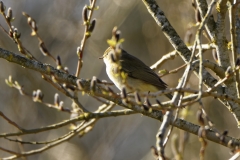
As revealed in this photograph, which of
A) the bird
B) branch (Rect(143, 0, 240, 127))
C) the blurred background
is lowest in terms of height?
branch (Rect(143, 0, 240, 127))

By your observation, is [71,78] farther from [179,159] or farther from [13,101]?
[13,101]

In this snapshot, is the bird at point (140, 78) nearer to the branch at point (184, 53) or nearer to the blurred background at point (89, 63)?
the branch at point (184, 53)

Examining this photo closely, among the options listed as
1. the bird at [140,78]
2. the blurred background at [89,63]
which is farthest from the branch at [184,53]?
the blurred background at [89,63]

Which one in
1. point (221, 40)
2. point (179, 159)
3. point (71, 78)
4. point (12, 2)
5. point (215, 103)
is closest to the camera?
point (179, 159)

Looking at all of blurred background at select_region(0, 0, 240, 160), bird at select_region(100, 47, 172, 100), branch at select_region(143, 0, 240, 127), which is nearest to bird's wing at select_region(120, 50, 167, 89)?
bird at select_region(100, 47, 172, 100)

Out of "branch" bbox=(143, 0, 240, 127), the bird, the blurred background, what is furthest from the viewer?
the blurred background

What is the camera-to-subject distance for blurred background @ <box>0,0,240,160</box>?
7.74 m

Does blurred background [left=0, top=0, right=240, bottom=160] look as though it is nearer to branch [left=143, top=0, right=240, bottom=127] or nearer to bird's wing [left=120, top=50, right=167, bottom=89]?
bird's wing [left=120, top=50, right=167, bottom=89]

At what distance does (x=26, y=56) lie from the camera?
132 inches

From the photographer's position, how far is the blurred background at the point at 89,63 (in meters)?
7.74

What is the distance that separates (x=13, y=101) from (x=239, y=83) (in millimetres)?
6013

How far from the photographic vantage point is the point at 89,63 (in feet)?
28.7

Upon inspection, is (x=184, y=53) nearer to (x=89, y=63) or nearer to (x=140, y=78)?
(x=140, y=78)

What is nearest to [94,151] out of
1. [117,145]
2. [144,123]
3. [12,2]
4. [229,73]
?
[117,145]
